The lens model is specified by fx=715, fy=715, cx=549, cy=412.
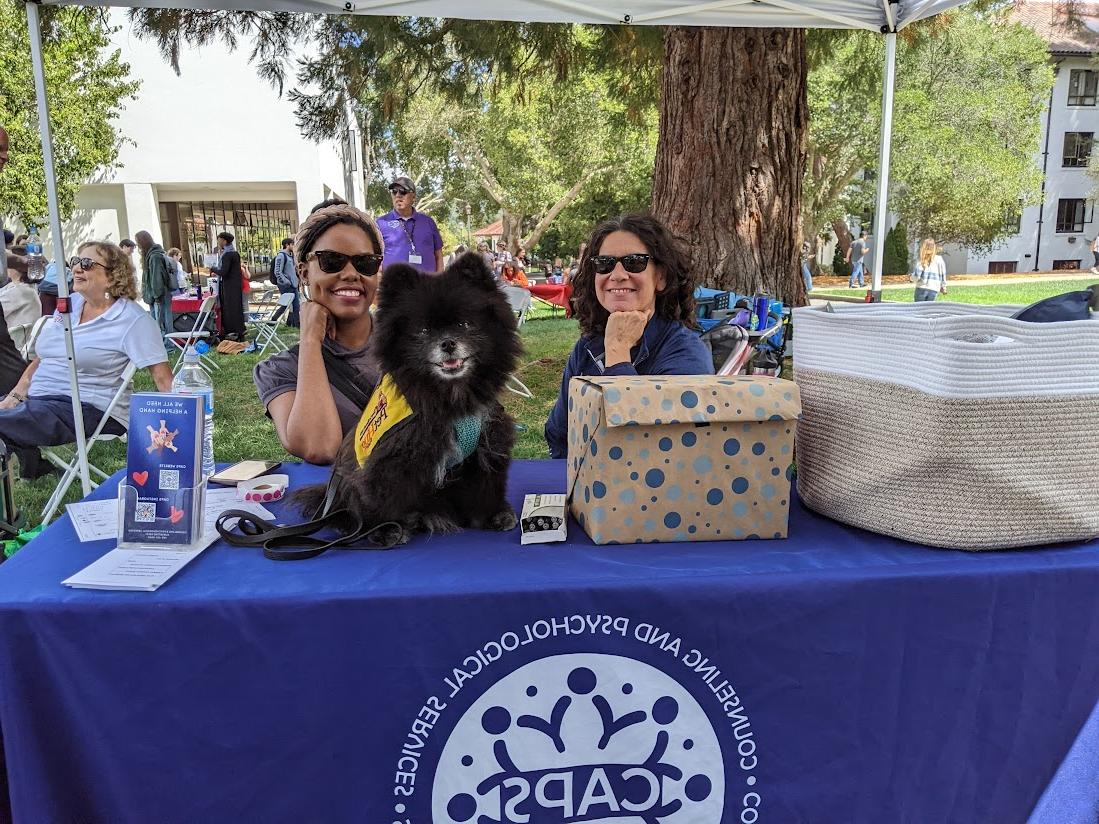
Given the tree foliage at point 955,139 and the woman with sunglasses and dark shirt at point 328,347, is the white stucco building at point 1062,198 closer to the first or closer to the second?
the tree foliage at point 955,139

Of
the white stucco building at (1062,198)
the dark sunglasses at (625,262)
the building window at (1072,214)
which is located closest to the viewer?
the dark sunglasses at (625,262)

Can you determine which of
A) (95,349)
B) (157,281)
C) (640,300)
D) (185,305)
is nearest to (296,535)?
(640,300)

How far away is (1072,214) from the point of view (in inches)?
1352

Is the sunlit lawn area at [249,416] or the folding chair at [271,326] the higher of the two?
the folding chair at [271,326]

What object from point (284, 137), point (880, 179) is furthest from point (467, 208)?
point (880, 179)

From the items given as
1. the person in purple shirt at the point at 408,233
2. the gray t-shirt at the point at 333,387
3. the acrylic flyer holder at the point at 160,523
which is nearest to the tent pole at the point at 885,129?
the gray t-shirt at the point at 333,387

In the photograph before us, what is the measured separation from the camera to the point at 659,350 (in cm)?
228

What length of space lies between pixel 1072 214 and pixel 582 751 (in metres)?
42.6

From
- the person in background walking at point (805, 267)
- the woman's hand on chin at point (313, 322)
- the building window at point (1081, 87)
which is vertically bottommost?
the woman's hand on chin at point (313, 322)

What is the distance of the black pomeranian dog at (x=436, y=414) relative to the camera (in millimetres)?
1480

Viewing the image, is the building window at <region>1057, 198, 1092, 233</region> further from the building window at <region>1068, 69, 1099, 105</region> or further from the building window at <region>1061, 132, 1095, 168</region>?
the building window at <region>1068, 69, 1099, 105</region>

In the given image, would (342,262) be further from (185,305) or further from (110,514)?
(185,305)

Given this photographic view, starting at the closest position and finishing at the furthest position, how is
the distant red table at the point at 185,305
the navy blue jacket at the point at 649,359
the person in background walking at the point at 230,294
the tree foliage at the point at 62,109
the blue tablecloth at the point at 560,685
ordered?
1. the blue tablecloth at the point at 560,685
2. the navy blue jacket at the point at 649,359
3. the person in background walking at the point at 230,294
4. the distant red table at the point at 185,305
5. the tree foliage at the point at 62,109

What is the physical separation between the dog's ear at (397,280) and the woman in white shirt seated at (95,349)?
2.74 metres
